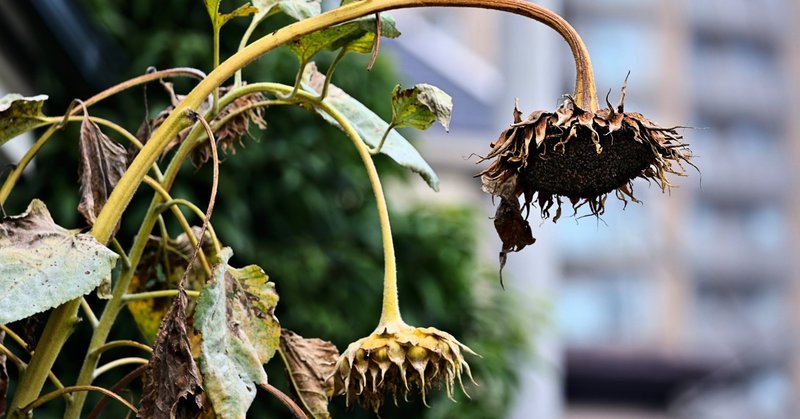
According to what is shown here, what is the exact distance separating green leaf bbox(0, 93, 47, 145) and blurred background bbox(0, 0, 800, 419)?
0.85ft

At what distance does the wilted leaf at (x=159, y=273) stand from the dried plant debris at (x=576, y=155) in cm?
26

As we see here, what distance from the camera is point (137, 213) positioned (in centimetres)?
238

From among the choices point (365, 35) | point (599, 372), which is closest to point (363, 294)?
point (365, 35)

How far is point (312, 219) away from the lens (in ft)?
8.69

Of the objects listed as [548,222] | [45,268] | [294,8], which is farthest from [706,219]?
[45,268]

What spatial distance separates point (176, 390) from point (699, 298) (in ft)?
64.8

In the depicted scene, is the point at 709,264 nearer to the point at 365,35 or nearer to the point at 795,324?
the point at 795,324

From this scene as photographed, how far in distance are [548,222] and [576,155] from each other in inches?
131

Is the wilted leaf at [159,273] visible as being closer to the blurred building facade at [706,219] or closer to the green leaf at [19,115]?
the green leaf at [19,115]

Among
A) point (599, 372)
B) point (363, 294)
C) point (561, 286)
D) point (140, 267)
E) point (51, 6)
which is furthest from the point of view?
point (561, 286)

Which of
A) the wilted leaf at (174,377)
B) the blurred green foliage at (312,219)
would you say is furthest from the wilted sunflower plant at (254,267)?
the blurred green foliage at (312,219)

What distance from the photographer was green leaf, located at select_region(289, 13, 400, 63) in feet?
1.99

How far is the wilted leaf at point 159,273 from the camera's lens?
778 millimetres

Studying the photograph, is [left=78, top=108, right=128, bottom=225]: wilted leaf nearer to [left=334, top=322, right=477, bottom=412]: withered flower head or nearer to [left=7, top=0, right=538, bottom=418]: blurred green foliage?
[left=334, top=322, right=477, bottom=412]: withered flower head
